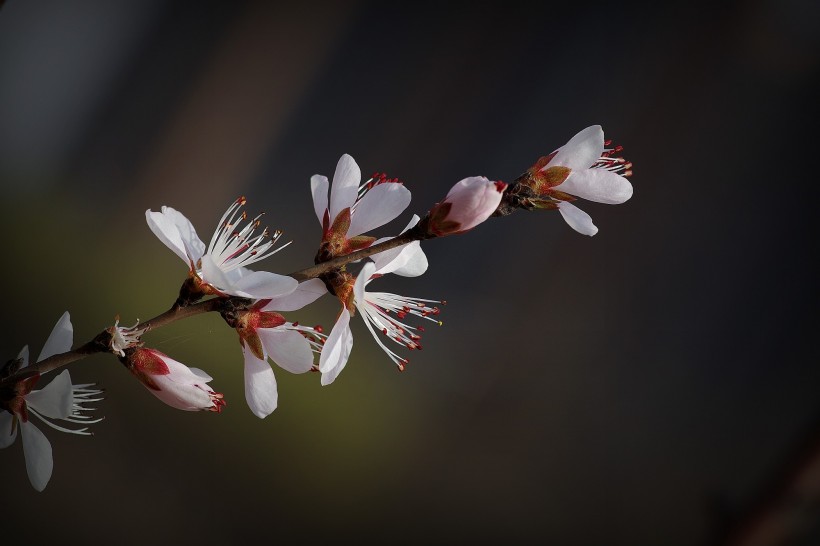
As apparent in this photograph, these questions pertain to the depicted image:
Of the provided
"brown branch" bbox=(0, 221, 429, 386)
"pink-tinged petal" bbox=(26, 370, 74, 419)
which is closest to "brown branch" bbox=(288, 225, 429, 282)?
"brown branch" bbox=(0, 221, 429, 386)

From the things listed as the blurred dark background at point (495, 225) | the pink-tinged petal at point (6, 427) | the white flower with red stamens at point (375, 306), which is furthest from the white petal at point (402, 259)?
the blurred dark background at point (495, 225)

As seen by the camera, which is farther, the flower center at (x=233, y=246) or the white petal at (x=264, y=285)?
the flower center at (x=233, y=246)

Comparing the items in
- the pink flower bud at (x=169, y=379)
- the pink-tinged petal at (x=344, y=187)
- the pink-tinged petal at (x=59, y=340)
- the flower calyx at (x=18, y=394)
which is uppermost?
the pink-tinged petal at (x=344, y=187)

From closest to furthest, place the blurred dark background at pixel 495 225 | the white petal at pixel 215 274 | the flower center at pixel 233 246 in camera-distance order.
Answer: the white petal at pixel 215 274
the flower center at pixel 233 246
the blurred dark background at pixel 495 225

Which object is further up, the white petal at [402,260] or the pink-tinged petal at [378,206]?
the pink-tinged petal at [378,206]

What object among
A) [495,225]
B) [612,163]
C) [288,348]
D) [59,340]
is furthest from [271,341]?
[495,225]

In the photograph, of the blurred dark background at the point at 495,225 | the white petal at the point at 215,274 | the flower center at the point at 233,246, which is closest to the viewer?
the white petal at the point at 215,274

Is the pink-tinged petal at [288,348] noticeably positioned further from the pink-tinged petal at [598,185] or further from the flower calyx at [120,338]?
the pink-tinged petal at [598,185]
